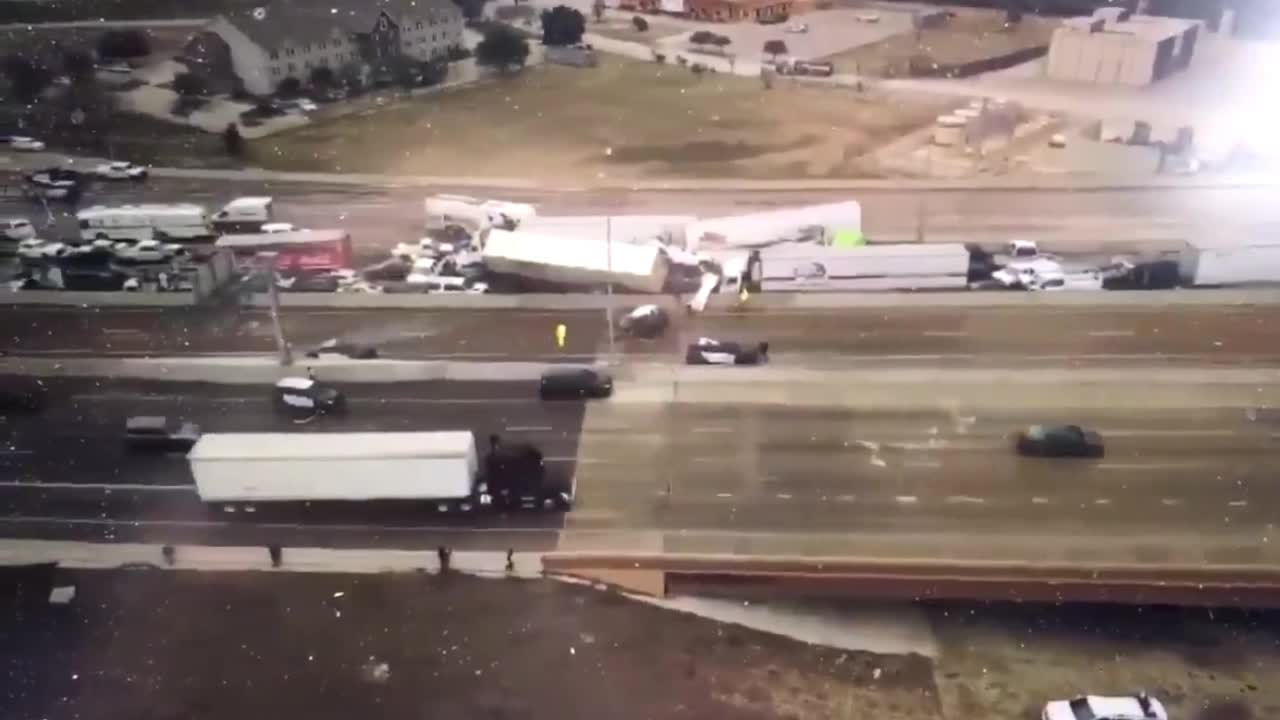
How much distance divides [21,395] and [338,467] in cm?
763

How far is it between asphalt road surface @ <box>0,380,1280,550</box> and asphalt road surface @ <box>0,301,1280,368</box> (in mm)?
2139

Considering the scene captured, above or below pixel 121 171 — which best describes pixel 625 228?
above

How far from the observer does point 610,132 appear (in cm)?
3338

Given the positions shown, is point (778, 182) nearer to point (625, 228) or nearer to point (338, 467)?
point (625, 228)

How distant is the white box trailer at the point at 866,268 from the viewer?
22531 mm

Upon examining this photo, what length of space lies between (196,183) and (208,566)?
59.5ft

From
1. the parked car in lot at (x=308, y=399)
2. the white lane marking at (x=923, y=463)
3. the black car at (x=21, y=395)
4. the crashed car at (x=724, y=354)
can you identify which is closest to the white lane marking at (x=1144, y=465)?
the white lane marking at (x=923, y=463)

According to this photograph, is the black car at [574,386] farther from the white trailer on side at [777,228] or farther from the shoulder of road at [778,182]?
the shoulder of road at [778,182]

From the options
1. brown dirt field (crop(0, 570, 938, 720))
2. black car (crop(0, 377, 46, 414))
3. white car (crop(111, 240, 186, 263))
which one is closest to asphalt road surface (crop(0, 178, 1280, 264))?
white car (crop(111, 240, 186, 263))

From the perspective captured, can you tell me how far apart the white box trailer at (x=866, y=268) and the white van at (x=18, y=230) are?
18.0 meters

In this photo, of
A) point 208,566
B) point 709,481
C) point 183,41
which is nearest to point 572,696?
point 709,481

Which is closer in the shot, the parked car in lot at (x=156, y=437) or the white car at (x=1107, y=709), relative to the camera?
the white car at (x=1107, y=709)

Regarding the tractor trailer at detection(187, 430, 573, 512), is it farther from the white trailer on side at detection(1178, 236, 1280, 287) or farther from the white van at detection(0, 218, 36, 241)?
the white trailer on side at detection(1178, 236, 1280, 287)

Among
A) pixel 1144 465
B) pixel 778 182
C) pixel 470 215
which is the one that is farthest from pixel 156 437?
pixel 778 182
